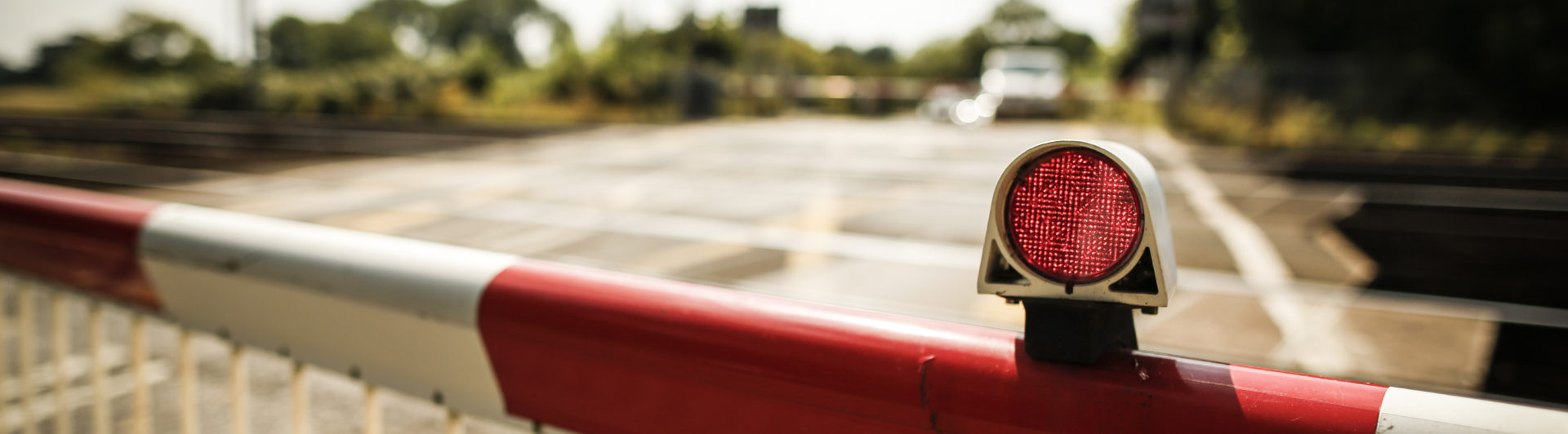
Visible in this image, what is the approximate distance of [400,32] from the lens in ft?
358

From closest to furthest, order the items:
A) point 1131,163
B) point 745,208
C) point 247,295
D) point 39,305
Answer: point 1131,163 < point 247,295 < point 39,305 < point 745,208

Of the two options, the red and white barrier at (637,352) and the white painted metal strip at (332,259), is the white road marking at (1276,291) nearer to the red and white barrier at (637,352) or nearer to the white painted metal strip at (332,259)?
the red and white barrier at (637,352)

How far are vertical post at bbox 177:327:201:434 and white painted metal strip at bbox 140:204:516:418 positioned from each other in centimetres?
3

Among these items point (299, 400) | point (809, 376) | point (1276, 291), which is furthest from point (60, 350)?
point (1276, 291)

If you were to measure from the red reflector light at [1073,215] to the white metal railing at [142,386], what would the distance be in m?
0.71

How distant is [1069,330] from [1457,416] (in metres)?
0.32

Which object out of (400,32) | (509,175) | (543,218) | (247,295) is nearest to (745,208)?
(543,218)

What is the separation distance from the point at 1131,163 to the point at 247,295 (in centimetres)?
138

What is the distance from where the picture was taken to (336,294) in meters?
1.39

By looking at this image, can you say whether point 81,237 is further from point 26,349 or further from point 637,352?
point 637,352

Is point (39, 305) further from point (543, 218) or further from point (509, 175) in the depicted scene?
point (509, 175)

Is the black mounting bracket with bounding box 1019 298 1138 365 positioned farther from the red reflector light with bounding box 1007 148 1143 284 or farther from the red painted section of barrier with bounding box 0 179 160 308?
the red painted section of barrier with bounding box 0 179 160 308

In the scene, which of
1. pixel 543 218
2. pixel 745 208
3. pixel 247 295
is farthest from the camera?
pixel 745 208

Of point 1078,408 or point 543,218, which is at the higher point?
point 1078,408
